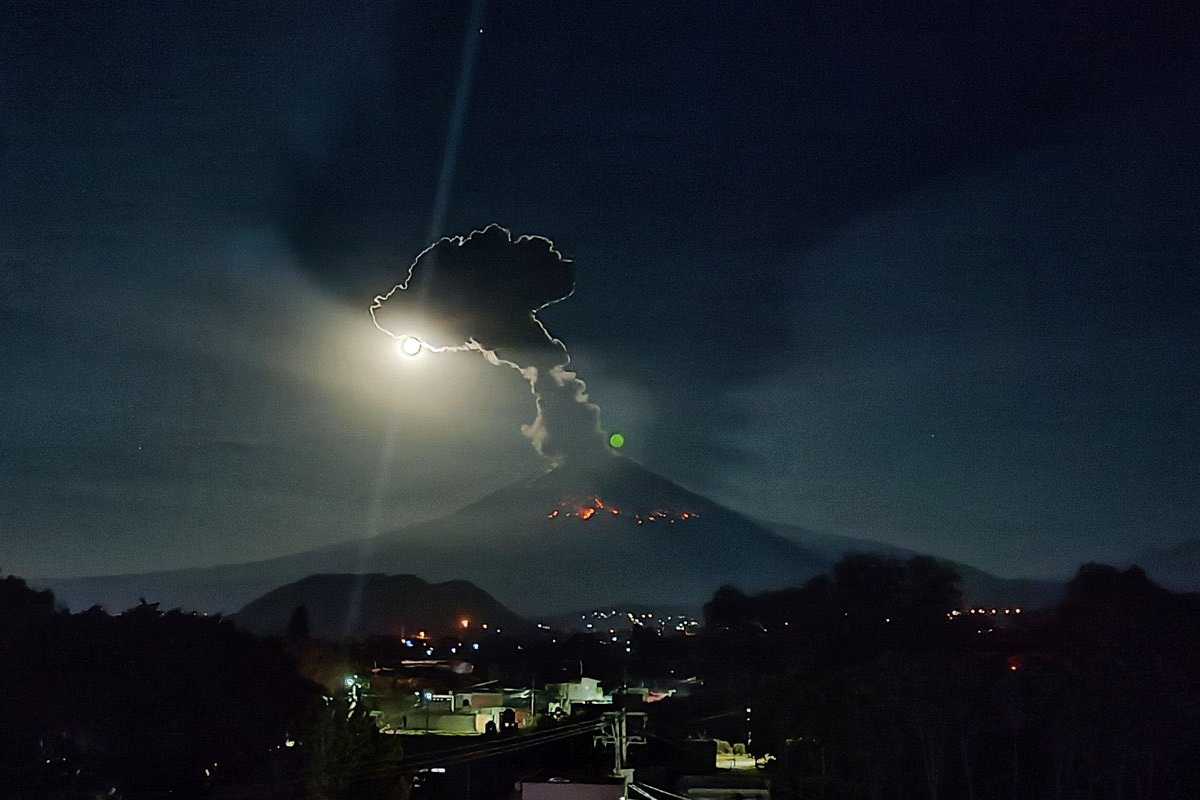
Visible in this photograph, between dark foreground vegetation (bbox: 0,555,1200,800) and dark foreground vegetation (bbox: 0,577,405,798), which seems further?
dark foreground vegetation (bbox: 0,555,1200,800)

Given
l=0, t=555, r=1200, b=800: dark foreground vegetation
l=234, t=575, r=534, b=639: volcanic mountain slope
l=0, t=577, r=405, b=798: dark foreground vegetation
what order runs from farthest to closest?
l=234, t=575, r=534, b=639: volcanic mountain slope, l=0, t=555, r=1200, b=800: dark foreground vegetation, l=0, t=577, r=405, b=798: dark foreground vegetation

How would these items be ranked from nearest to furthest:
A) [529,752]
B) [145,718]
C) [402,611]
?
1. [145,718]
2. [529,752]
3. [402,611]

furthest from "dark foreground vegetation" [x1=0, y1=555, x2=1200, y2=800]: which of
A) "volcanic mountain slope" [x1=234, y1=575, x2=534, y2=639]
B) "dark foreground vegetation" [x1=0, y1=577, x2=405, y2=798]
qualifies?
"volcanic mountain slope" [x1=234, y1=575, x2=534, y2=639]

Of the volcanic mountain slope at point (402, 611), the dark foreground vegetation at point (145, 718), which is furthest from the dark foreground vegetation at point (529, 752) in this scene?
the volcanic mountain slope at point (402, 611)

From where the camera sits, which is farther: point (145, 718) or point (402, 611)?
point (402, 611)

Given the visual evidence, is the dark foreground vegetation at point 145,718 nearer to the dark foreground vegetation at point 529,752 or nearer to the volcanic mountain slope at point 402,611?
the dark foreground vegetation at point 529,752

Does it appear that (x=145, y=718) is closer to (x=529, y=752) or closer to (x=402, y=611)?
(x=529, y=752)

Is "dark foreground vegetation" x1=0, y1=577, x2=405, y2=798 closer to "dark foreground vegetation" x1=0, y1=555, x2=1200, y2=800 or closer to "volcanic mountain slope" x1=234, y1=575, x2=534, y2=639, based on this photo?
"dark foreground vegetation" x1=0, y1=555, x2=1200, y2=800

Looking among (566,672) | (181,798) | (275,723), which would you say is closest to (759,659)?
(566,672)

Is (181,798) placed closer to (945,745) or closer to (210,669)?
(210,669)

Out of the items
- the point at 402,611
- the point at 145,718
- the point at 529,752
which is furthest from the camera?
the point at 402,611

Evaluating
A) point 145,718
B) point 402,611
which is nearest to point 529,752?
point 145,718
